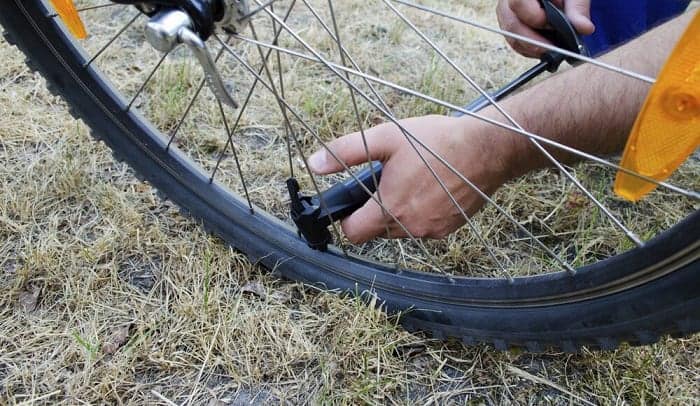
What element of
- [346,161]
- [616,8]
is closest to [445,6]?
[616,8]

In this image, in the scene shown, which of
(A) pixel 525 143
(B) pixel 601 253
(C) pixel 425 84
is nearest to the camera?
(A) pixel 525 143

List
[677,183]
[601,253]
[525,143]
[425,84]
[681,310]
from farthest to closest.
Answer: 1. [425,84]
2. [677,183]
3. [601,253]
4. [525,143]
5. [681,310]

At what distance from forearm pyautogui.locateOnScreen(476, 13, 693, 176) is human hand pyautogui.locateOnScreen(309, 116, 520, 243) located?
31mm

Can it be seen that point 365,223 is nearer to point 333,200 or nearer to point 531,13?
point 333,200

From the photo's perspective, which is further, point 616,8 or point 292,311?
point 616,8

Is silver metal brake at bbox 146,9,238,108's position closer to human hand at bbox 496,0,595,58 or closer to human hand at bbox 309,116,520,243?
human hand at bbox 309,116,520,243

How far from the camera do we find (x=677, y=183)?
1.23 meters

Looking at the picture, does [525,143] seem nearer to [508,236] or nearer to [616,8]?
[508,236]

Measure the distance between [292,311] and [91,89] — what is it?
456mm

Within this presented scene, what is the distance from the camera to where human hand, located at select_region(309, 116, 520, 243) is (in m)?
0.83

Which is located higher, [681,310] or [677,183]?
[681,310]

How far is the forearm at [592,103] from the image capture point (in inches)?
28.9

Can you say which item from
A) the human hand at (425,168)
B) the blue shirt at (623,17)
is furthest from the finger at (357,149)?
the blue shirt at (623,17)

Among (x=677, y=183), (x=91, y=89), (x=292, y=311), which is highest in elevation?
(x=91, y=89)
